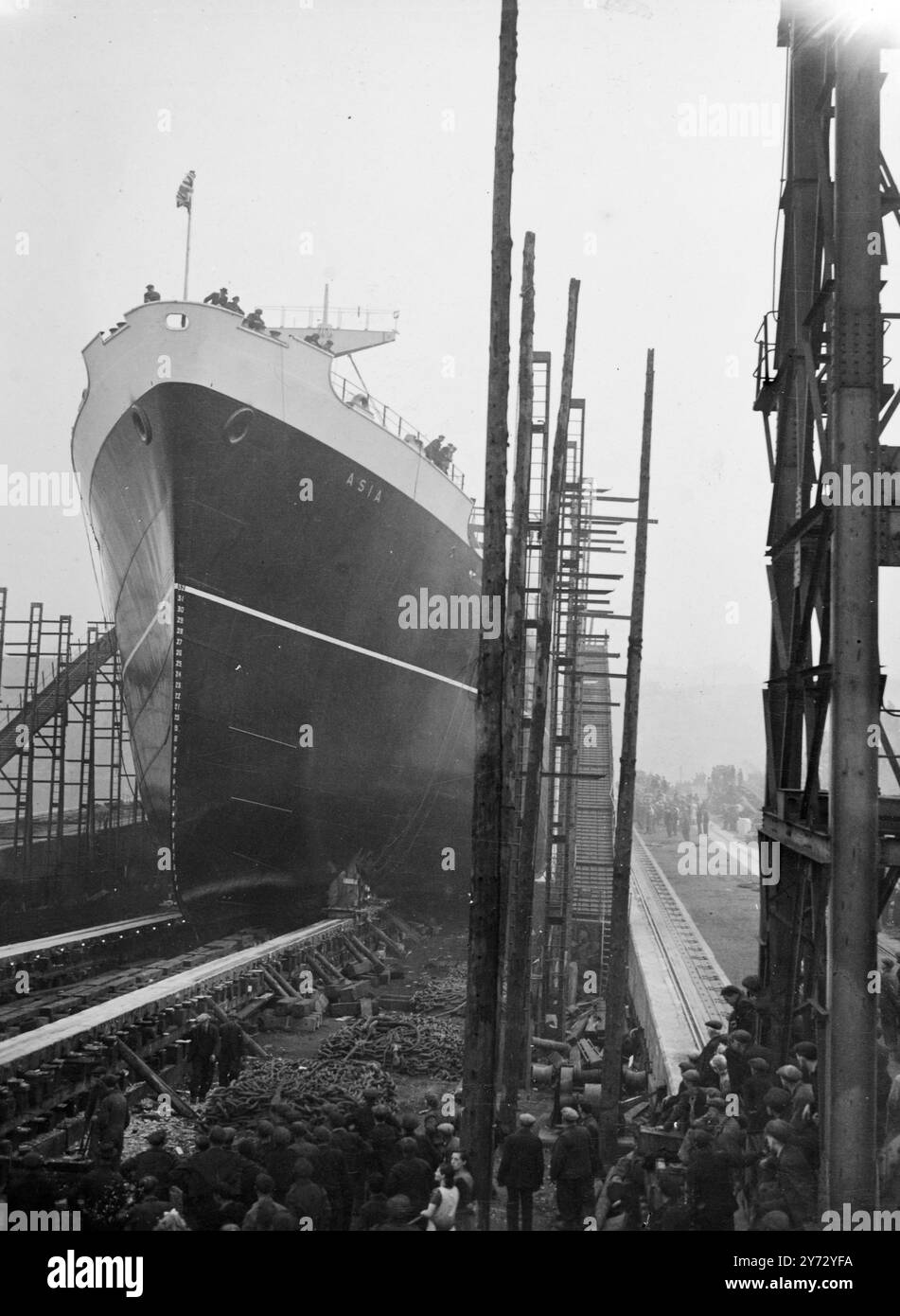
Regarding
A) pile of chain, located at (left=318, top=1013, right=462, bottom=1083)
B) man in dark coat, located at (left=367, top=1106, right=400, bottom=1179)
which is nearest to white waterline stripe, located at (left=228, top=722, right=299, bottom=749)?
pile of chain, located at (left=318, top=1013, right=462, bottom=1083)

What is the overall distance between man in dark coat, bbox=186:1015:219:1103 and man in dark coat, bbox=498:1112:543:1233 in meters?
3.66

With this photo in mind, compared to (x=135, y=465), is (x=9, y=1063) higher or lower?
lower

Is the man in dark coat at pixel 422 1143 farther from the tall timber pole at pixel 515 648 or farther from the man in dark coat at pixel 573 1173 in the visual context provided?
the tall timber pole at pixel 515 648

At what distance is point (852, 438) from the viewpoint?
504 cm

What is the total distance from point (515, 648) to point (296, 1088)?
4350mm

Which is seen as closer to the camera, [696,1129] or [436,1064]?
[696,1129]

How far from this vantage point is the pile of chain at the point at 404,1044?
9961 millimetres

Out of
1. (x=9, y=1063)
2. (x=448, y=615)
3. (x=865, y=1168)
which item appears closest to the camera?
(x=865, y=1168)

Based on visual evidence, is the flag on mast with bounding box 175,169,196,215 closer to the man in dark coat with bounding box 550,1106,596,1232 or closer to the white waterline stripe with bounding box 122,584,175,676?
the white waterline stripe with bounding box 122,584,175,676

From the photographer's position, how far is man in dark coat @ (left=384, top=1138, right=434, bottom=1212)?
532 centimetres

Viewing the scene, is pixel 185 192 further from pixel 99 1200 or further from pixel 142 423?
pixel 99 1200
